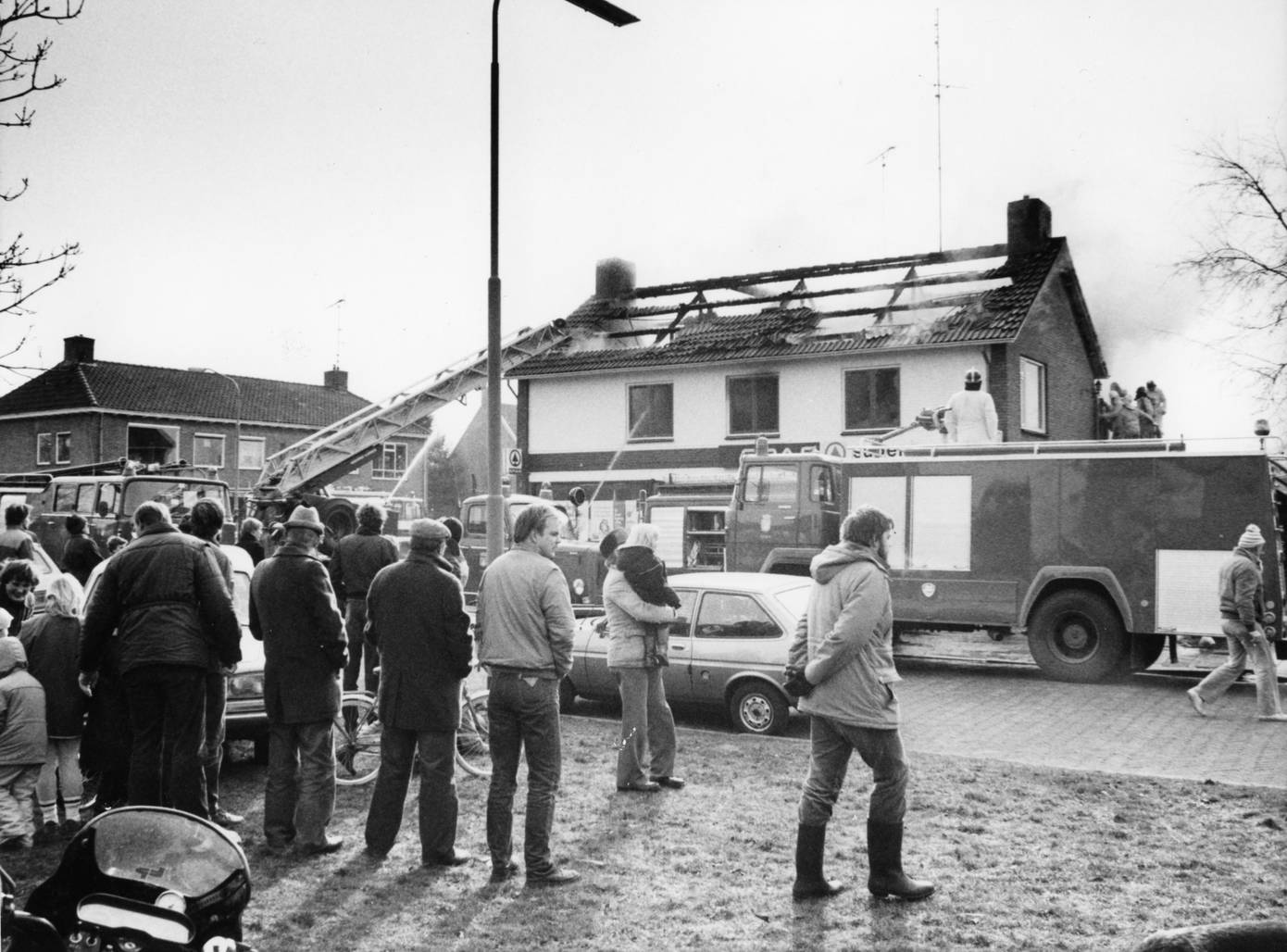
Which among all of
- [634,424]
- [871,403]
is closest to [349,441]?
[634,424]

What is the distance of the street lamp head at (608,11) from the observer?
11.7 meters

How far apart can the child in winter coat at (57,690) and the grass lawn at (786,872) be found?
0.48 metres

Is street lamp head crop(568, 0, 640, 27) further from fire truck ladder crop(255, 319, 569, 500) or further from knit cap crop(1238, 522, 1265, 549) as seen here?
fire truck ladder crop(255, 319, 569, 500)

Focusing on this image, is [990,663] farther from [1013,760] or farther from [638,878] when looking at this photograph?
[638,878]

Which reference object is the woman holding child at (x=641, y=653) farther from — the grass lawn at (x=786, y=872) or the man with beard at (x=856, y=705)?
the man with beard at (x=856, y=705)

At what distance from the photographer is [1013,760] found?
362 inches

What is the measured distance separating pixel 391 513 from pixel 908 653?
1524 cm

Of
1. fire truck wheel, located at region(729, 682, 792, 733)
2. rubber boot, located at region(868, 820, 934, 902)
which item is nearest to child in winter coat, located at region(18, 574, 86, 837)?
rubber boot, located at region(868, 820, 934, 902)

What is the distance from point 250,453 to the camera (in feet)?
171

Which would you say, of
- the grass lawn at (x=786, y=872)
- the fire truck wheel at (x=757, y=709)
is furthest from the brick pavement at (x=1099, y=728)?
the fire truck wheel at (x=757, y=709)

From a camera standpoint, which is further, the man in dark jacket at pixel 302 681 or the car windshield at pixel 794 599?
the car windshield at pixel 794 599

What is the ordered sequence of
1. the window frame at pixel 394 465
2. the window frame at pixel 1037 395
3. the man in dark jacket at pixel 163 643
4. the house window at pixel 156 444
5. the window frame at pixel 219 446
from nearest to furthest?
1. the man in dark jacket at pixel 163 643
2. the window frame at pixel 1037 395
3. the house window at pixel 156 444
4. the window frame at pixel 219 446
5. the window frame at pixel 394 465

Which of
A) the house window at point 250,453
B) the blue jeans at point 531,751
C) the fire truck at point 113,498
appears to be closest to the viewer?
the blue jeans at point 531,751

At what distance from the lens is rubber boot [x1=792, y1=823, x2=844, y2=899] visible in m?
5.77
